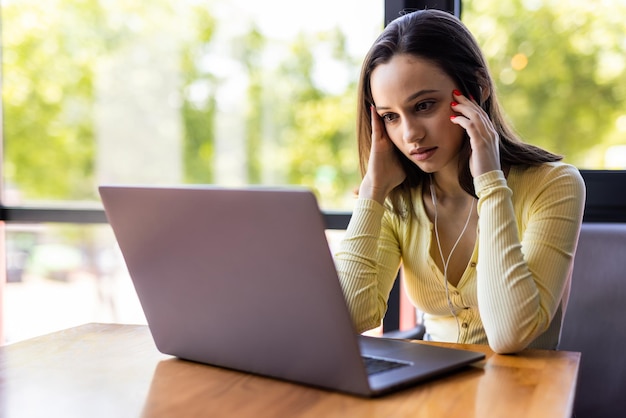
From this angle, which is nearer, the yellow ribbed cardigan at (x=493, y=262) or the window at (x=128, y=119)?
the yellow ribbed cardigan at (x=493, y=262)

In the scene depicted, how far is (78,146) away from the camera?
110 inches

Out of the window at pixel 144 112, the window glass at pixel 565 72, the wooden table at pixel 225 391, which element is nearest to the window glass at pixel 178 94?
the window at pixel 144 112

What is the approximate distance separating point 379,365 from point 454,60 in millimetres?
703

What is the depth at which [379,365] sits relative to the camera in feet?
3.31

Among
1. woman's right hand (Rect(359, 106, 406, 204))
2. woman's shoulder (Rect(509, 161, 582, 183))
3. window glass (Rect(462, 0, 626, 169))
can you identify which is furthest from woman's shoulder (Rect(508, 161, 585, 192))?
window glass (Rect(462, 0, 626, 169))

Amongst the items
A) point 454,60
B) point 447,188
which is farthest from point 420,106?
point 447,188

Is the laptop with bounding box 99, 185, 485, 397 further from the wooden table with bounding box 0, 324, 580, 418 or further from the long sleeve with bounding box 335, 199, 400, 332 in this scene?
the long sleeve with bounding box 335, 199, 400, 332

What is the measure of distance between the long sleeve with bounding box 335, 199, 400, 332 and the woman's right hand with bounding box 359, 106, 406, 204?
0.03m

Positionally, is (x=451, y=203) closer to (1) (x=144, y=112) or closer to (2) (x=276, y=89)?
(2) (x=276, y=89)

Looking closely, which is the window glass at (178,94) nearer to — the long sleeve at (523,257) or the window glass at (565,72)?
the window glass at (565,72)

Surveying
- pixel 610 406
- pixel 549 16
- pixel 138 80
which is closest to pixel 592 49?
pixel 549 16

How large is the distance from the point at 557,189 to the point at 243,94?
1.41 m

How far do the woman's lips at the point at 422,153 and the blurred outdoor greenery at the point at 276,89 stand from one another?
0.73 m

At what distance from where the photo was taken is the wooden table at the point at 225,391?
860 mm
